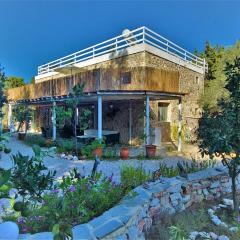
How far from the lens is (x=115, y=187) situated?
411 centimetres

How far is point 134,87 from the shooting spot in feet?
35.1

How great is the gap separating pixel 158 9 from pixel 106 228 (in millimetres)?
8381

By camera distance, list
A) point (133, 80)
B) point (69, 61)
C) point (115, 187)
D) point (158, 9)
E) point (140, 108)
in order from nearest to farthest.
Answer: point (115, 187), point (158, 9), point (133, 80), point (140, 108), point (69, 61)

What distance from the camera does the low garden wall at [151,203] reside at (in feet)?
8.59

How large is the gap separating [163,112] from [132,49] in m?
4.23

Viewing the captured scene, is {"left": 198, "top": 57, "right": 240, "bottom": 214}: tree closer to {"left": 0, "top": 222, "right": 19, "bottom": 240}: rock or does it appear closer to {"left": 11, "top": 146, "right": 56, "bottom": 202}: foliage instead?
{"left": 11, "top": 146, "right": 56, "bottom": 202}: foliage

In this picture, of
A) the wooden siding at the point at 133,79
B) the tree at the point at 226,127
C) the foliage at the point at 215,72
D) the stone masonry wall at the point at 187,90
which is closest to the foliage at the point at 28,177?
the tree at the point at 226,127

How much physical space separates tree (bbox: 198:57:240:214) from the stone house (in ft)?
18.0

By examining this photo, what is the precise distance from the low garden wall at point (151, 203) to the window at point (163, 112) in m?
9.39

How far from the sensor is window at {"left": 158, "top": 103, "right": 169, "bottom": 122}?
15199mm

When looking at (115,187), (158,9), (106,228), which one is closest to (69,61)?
(158,9)

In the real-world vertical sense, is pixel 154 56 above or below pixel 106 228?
above

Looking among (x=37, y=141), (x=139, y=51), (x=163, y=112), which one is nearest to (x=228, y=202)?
(x=37, y=141)

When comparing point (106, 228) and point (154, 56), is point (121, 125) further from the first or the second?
point (106, 228)
